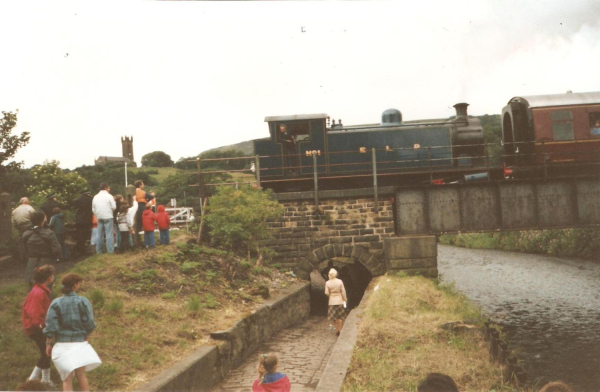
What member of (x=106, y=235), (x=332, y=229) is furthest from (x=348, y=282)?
(x=106, y=235)

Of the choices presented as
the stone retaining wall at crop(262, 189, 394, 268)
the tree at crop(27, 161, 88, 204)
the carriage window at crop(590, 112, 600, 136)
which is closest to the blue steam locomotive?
the stone retaining wall at crop(262, 189, 394, 268)

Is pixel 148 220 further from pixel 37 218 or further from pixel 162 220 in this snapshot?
pixel 37 218

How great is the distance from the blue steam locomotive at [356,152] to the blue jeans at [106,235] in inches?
264

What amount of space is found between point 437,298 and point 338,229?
14.7ft

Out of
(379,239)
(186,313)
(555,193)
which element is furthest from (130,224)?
(555,193)

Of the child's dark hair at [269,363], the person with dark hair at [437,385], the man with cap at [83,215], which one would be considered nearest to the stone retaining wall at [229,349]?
the child's dark hair at [269,363]

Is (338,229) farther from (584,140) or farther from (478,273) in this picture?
(478,273)

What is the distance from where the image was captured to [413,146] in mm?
17578

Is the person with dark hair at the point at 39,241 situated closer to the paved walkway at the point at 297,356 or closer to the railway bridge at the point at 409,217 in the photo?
the paved walkway at the point at 297,356

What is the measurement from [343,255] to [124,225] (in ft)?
23.3

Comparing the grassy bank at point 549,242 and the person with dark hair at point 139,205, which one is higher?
the person with dark hair at point 139,205

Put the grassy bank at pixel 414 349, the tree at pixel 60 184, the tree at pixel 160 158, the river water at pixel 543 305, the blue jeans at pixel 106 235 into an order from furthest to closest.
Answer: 1. the tree at pixel 160 158
2. the tree at pixel 60 184
3. the blue jeans at pixel 106 235
4. the river water at pixel 543 305
5. the grassy bank at pixel 414 349

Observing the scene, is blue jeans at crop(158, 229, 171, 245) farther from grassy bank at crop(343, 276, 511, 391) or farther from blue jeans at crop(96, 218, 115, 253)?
grassy bank at crop(343, 276, 511, 391)

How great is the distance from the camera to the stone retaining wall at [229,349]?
6473mm
